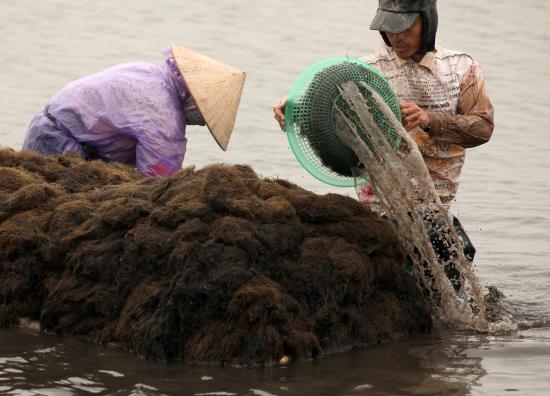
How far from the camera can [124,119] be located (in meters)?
7.64

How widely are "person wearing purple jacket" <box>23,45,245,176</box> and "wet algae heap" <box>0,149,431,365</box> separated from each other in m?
0.66

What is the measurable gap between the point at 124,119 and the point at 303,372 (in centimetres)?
224

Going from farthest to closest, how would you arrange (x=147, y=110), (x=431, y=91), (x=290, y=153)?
(x=290, y=153) → (x=147, y=110) → (x=431, y=91)

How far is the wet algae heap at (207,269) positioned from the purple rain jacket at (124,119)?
2.05 ft

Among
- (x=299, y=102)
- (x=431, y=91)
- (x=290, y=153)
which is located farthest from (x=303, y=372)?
(x=290, y=153)

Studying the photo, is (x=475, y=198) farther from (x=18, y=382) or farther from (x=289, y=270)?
(x=18, y=382)

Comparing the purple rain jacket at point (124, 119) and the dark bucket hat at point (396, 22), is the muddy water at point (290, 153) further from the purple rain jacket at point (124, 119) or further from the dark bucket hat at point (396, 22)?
the dark bucket hat at point (396, 22)

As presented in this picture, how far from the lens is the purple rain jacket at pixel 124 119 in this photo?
762 centimetres

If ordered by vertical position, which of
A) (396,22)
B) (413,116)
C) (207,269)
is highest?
(396,22)

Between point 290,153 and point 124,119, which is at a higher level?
point 290,153

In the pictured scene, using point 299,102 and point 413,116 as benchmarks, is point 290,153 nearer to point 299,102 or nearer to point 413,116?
point 413,116

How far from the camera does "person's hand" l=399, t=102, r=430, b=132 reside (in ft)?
22.3

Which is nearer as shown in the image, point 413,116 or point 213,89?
point 413,116

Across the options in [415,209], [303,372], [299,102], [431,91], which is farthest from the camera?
[431,91]
